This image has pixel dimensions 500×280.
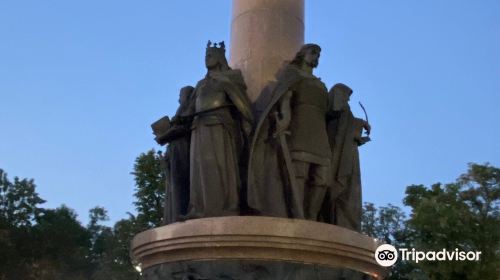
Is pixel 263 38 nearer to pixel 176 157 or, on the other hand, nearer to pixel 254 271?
pixel 176 157

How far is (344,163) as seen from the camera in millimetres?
8852

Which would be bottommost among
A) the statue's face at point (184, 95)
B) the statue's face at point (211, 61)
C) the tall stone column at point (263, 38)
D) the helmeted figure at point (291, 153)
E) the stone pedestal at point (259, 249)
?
the stone pedestal at point (259, 249)

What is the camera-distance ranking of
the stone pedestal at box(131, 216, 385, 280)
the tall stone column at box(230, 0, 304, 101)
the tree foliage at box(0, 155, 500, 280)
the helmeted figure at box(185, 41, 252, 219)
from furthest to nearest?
the tree foliage at box(0, 155, 500, 280)
the tall stone column at box(230, 0, 304, 101)
the helmeted figure at box(185, 41, 252, 219)
the stone pedestal at box(131, 216, 385, 280)

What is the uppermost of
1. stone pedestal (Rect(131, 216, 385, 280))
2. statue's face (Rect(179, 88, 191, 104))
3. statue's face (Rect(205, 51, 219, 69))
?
statue's face (Rect(205, 51, 219, 69))

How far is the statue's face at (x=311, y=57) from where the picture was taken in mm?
9172

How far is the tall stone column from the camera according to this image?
950 centimetres

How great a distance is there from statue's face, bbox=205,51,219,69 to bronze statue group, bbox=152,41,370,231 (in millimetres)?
14

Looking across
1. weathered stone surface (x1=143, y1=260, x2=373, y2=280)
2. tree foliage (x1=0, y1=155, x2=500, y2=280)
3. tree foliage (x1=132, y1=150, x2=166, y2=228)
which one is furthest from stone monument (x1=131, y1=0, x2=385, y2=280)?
tree foliage (x1=132, y1=150, x2=166, y2=228)

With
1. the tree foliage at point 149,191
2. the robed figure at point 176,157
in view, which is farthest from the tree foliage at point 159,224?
the robed figure at point 176,157

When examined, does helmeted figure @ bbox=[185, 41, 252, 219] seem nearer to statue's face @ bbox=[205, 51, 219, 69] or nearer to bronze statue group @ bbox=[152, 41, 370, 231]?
bronze statue group @ bbox=[152, 41, 370, 231]

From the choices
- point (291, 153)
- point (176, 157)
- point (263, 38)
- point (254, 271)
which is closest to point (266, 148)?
point (291, 153)

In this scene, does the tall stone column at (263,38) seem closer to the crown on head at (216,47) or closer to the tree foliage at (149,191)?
the crown on head at (216,47)

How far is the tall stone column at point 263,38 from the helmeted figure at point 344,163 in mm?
973

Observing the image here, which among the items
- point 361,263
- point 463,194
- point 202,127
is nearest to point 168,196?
point 202,127
